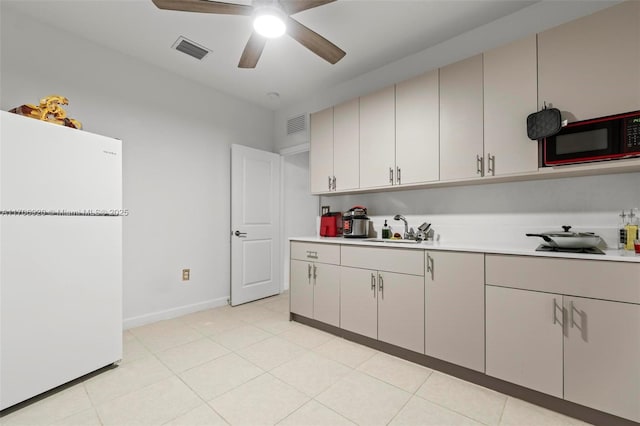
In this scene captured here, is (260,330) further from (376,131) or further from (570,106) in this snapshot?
(570,106)

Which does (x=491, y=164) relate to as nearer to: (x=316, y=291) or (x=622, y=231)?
(x=622, y=231)

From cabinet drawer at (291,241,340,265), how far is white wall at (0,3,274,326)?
3.90 feet

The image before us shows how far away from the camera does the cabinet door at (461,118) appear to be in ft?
7.32

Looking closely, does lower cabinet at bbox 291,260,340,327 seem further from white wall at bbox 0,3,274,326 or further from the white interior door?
white wall at bbox 0,3,274,326

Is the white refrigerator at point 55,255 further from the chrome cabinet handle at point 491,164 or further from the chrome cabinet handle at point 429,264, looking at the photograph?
the chrome cabinet handle at point 491,164

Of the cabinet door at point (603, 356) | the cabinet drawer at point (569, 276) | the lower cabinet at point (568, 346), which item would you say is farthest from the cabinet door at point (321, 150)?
the cabinet door at point (603, 356)

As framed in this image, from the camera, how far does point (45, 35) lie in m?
2.53

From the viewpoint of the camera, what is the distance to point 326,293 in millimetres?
2889

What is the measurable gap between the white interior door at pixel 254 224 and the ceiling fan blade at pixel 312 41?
1.94m

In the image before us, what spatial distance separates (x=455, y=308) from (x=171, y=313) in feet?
9.65

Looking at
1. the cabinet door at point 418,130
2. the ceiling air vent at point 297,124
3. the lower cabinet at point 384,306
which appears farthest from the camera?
the ceiling air vent at point 297,124

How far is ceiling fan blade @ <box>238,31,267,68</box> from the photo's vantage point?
6.84 feet

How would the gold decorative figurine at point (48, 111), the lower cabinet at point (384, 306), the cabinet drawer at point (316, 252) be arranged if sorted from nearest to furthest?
1. the gold decorative figurine at point (48, 111)
2. the lower cabinet at point (384, 306)
3. the cabinet drawer at point (316, 252)

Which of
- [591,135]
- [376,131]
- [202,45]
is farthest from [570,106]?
[202,45]
